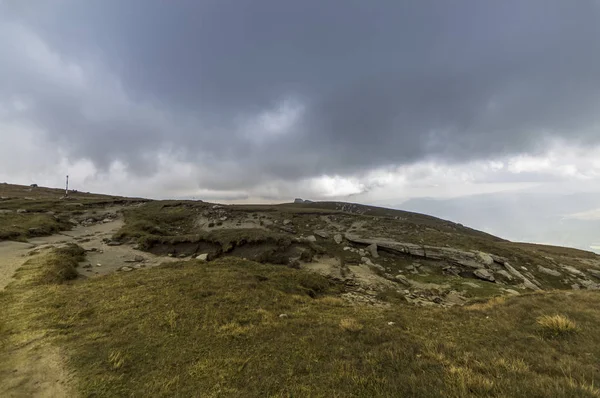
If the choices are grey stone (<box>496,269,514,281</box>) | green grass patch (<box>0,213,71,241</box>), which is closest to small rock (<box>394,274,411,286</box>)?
grey stone (<box>496,269,514,281</box>)

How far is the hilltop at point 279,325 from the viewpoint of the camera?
22.6ft

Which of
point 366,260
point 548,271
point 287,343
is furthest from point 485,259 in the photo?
point 287,343

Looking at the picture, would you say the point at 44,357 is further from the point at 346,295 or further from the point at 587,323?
the point at 587,323

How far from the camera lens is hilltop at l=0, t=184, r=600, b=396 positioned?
22.6 feet

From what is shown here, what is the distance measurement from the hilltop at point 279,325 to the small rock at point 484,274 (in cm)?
13

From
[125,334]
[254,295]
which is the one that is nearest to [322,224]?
[254,295]

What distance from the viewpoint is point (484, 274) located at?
2564 cm

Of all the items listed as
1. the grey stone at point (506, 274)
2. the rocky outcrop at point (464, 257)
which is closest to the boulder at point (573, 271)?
the rocky outcrop at point (464, 257)

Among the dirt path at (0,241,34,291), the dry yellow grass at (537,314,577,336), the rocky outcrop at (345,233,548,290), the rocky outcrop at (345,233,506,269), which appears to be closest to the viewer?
the dry yellow grass at (537,314,577,336)

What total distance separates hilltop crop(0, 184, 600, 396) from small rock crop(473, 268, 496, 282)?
0.13 metres

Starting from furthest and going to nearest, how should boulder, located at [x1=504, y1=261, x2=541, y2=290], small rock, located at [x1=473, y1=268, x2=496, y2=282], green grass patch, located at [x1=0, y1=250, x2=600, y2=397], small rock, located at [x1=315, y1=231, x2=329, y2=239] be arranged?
small rock, located at [x1=315, y1=231, x2=329, y2=239] < small rock, located at [x1=473, y1=268, x2=496, y2=282] < boulder, located at [x1=504, y1=261, x2=541, y2=290] < green grass patch, located at [x1=0, y1=250, x2=600, y2=397]

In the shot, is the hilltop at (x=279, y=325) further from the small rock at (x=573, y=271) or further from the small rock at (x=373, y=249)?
the small rock at (x=573, y=271)

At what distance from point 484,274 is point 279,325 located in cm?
2489

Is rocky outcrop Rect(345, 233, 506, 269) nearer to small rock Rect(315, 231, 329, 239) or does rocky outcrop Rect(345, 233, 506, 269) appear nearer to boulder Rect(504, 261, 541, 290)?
boulder Rect(504, 261, 541, 290)
